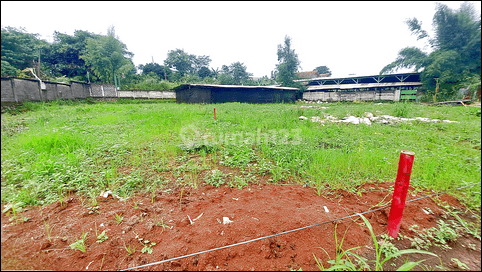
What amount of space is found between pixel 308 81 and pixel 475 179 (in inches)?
1212

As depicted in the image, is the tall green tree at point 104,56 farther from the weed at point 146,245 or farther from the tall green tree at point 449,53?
the tall green tree at point 449,53

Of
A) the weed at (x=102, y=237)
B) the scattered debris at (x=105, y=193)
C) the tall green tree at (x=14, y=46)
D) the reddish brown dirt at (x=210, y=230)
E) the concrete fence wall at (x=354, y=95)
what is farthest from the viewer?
the concrete fence wall at (x=354, y=95)

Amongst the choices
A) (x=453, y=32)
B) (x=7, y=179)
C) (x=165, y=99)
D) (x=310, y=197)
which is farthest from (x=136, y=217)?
(x=165, y=99)

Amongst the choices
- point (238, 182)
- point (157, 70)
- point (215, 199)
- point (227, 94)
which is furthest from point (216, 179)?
point (157, 70)

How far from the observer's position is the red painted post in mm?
1269

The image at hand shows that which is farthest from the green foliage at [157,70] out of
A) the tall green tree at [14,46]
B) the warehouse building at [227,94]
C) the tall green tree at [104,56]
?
the tall green tree at [14,46]

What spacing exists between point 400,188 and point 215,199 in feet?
5.49

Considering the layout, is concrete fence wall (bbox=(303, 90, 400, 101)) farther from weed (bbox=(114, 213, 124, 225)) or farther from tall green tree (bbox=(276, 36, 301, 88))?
weed (bbox=(114, 213, 124, 225))

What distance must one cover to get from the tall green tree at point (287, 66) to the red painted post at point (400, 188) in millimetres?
28078

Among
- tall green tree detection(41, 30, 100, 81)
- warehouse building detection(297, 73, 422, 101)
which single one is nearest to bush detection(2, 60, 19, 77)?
warehouse building detection(297, 73, 422, 101)

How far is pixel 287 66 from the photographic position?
2888 centimetres

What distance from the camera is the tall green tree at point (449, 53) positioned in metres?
1.11

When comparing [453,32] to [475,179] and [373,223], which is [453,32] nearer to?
[475,179]

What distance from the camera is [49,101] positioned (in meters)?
1.72
